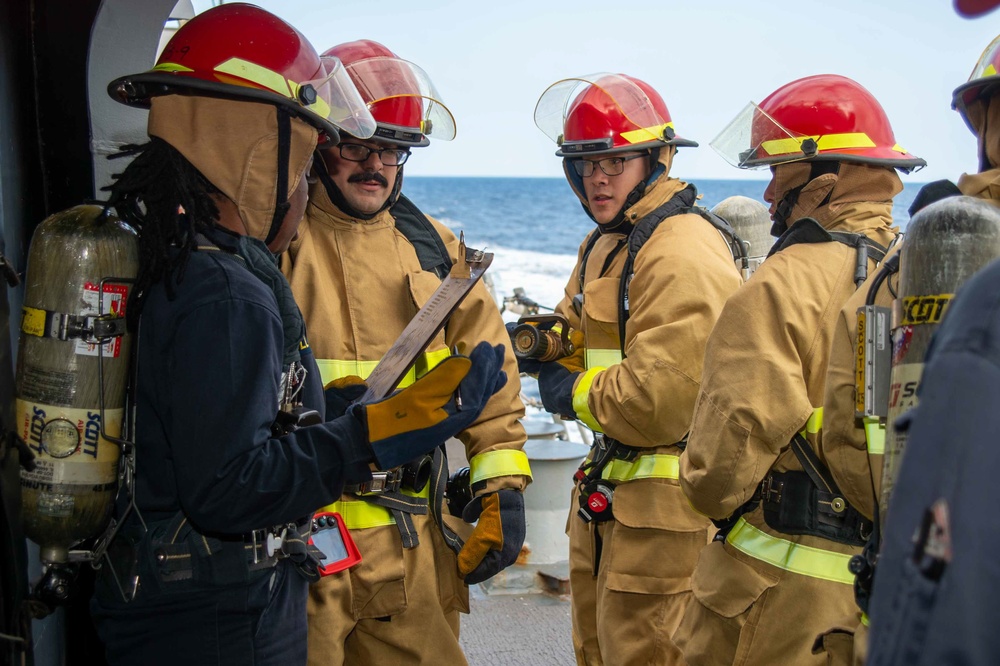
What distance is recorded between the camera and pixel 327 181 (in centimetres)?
347

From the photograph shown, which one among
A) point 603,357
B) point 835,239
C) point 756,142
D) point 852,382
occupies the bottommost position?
point 603,357

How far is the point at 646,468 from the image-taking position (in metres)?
3.92

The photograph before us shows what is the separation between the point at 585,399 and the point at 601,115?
127cm

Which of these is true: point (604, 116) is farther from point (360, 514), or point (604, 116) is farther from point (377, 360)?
point (360, 514)

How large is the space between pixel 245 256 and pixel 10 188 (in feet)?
2.68

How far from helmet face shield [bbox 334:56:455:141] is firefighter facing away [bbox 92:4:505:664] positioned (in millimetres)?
943

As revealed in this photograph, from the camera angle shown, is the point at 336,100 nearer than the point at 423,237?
Yes

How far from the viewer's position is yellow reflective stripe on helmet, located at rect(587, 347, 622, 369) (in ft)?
13.6

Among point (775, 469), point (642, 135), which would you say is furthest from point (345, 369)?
point (642, 135)

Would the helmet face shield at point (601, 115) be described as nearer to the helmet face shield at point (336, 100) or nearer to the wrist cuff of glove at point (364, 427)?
the helmet face shield at point (336, 100)

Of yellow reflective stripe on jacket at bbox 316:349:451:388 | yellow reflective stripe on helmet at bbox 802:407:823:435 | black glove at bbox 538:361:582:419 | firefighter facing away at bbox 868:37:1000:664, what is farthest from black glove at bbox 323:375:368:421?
firefighter facing away at bbox 868:37:1000:664

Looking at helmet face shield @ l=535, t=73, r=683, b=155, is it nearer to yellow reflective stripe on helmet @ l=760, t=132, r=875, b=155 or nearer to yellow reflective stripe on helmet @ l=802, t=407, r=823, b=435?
yellow reflective stripe on helmet @ l=760, t=132, r=875, b=155

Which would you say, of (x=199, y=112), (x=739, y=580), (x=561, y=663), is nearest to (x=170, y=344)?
(x=199, y=112)

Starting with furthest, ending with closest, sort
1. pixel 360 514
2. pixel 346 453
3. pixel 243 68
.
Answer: pixel 360 514, pixel 243 68, pixel 346 453
